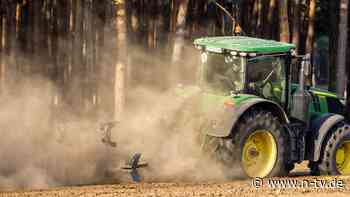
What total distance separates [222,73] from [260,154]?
1559 mm

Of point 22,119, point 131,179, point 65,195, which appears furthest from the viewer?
point 22,119

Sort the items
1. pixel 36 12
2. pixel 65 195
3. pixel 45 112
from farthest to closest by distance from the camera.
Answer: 1. pixel 36 12
2. pixel 45 112
3. pixel 65 195

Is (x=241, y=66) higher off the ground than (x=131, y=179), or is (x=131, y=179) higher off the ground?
(x=241, y=66)

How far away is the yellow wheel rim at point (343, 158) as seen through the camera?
579 inches

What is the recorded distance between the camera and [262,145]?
13.7 metres

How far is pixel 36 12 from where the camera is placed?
31.1 metres

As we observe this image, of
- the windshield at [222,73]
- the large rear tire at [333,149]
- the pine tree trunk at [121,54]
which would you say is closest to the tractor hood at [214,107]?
the windshield at [222,73]

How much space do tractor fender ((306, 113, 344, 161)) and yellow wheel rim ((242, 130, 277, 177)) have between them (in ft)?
3.01

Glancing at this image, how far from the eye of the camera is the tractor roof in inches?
522

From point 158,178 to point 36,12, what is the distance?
62.4ft

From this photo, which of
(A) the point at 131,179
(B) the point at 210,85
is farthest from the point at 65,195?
(B) the point at 210,85

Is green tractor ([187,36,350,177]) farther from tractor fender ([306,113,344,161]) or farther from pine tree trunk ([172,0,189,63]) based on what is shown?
pine tree trunk ([172,0,189,63])

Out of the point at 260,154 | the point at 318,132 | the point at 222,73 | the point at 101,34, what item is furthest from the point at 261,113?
the point at 101,34

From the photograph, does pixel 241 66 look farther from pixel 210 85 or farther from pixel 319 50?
pixel 319 50
